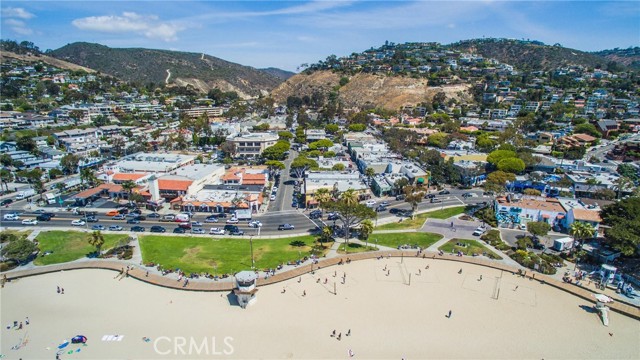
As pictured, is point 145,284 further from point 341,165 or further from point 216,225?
point 341,165

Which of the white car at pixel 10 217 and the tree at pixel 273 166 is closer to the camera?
the white car at pixel 10 217

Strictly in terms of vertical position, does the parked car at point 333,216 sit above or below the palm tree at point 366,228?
below

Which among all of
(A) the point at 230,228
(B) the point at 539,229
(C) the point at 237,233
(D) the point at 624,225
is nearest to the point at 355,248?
(C) the point at 237,233

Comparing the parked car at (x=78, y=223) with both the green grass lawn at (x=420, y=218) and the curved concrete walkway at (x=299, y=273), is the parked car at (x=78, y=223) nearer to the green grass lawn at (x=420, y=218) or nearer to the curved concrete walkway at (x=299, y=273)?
the curved concrete walkway at (x=299, y=273)

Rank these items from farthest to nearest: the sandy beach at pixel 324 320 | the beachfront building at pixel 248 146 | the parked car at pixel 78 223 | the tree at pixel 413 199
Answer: the beachfront building at pixel 248 146 < the tree at pixel 413 199 < the parked car at pixel 78 223 < the sandy beach at pixel 324 320

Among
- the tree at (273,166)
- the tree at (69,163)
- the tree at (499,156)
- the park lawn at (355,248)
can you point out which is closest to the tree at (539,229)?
the park lawn at (355,248)

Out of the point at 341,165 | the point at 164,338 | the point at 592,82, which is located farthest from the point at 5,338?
the point at 592,82

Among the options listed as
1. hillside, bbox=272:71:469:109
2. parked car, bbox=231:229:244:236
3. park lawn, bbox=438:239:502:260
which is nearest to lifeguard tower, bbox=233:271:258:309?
parked car, bbox=231:229:244:236
